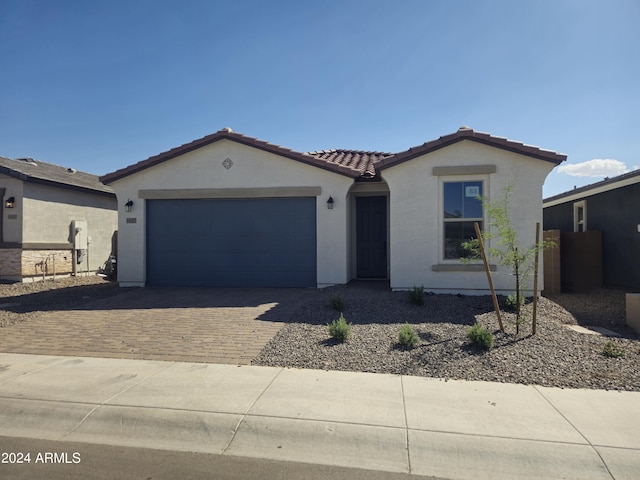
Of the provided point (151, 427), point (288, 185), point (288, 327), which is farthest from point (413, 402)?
point (288, 185)

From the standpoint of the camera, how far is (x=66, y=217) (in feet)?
49.9

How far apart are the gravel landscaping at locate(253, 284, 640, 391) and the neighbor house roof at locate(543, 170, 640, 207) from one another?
388 cm

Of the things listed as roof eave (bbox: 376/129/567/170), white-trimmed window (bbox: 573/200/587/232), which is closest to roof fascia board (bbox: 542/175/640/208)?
white-trimmed window (bbox: 573/200/587/232)

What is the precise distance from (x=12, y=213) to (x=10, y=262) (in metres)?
1.62

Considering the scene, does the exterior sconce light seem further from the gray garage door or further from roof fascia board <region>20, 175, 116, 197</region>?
roof fascia board <region>20, 175, 116, 197</region>

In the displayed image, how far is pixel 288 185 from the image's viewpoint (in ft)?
37.1

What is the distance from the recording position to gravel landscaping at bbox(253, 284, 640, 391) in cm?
533

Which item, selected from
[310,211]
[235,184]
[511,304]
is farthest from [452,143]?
[235,184]

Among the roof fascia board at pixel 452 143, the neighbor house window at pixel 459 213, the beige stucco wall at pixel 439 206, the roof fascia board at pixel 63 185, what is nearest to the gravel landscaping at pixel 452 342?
the beige stucco wall at pixel 439 206

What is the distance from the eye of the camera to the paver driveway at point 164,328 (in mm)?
6395

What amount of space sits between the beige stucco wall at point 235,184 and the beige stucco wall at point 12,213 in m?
4.04

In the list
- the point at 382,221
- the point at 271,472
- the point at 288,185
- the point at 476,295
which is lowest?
the point at 271,472

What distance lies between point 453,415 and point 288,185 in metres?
8.14

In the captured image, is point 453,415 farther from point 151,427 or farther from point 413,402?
point 151,427
